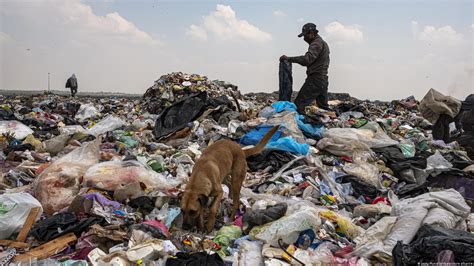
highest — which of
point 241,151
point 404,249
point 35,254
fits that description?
point 241,151

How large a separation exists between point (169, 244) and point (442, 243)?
198cm

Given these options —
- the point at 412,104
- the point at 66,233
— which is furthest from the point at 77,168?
the point at 412,104

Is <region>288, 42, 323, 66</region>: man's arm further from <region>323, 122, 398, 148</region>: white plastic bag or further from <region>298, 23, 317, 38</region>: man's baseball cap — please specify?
<region>323, 122, 398, 148</region>: white plastic bag

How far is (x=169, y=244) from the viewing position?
3.14 metres

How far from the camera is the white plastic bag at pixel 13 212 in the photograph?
3.28m

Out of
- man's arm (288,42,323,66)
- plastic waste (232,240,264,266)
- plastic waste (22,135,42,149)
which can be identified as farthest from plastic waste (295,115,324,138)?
plastic waste (22,135,42,149)

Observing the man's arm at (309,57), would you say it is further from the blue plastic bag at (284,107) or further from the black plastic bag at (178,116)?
the black plastic bag at (178,116)

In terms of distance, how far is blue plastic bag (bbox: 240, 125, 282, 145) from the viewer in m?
6.40

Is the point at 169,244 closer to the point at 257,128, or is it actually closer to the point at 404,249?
the point at 404,249

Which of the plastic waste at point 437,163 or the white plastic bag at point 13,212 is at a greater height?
the plastic waste at point 437,163

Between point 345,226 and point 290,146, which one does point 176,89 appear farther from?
point 345,226

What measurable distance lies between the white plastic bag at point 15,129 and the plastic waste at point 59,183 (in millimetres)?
3465

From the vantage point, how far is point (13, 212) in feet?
11.0

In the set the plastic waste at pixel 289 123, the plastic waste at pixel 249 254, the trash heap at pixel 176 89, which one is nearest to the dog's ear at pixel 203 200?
the plastic waste at pixel 249 254
